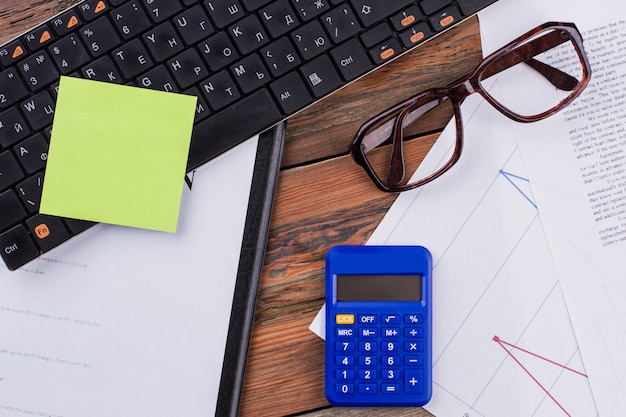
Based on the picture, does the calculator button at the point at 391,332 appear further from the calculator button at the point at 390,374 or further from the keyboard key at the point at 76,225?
the keyboard key at the point at 76,225

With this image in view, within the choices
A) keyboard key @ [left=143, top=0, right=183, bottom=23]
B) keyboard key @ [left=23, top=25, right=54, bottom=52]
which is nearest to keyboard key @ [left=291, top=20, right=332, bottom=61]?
keyboard key @ [left=143, top=0, right=183, bottom=23]

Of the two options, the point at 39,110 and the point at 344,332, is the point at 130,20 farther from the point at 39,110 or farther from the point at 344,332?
the point at 344,332

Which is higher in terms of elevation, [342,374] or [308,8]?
[308,8]

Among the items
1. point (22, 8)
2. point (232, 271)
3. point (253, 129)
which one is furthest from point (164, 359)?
point (22, 8)

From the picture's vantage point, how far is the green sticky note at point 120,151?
537 mm

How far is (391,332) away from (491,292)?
0.10 m

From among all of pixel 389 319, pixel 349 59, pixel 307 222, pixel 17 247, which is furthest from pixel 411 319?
pixel 17 247

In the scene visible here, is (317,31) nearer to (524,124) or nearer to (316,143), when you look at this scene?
(316,143)

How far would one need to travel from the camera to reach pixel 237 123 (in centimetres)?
54

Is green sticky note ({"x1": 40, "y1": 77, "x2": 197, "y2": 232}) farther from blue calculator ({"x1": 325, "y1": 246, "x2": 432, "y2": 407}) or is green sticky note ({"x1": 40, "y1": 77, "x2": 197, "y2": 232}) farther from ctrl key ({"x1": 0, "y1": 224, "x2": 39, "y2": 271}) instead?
blue calculator ({"x1": 325, "y1": 246, "x2": 432, "y2": 407})

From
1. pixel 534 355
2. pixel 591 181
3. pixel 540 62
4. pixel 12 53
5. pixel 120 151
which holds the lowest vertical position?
pixel 534 355

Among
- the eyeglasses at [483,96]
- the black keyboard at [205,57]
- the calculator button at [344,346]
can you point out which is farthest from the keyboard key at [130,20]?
the calculator button at [344,346]

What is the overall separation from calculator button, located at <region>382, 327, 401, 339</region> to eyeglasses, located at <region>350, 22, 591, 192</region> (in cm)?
12

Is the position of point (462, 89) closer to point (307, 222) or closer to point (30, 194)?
point (307, 222)
